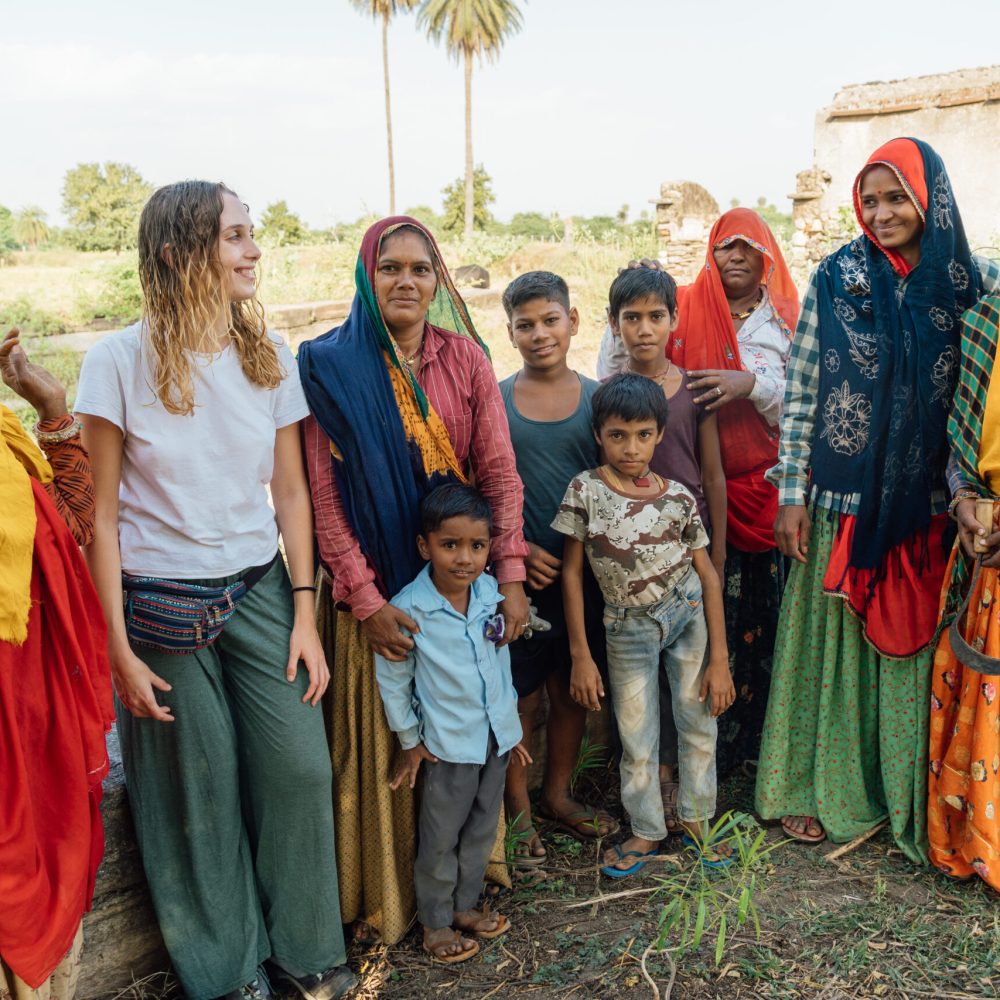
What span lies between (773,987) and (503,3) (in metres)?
33.3

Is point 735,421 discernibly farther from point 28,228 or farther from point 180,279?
point 28,228

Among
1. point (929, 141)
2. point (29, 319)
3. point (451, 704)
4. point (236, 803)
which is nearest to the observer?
point (236, 803)

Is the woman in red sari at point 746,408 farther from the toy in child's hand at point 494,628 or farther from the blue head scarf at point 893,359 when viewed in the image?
the toy in child's hand at point 494,628

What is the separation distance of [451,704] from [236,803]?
0.58 m

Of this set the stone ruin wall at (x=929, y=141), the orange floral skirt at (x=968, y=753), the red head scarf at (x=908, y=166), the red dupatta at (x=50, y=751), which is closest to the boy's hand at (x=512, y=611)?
the red dupatta at (x=50, y=751)

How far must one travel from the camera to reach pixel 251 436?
89.0 inches

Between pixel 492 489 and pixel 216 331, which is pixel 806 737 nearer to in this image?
pixel 492 489

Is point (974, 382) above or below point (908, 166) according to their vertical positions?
below

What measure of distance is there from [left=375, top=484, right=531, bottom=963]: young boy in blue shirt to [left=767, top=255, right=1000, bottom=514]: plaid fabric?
1.03 meters

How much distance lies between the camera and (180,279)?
84.7 inches

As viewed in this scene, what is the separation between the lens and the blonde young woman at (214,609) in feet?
7.00

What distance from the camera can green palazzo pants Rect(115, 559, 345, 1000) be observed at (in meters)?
2.27

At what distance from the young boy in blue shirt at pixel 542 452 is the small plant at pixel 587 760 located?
30 centimetres

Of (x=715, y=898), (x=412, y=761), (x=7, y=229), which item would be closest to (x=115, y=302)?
(x=412, y=761)
